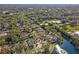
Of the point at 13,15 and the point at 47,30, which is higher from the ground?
the point at 13,15

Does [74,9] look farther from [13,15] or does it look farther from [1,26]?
[1,26]

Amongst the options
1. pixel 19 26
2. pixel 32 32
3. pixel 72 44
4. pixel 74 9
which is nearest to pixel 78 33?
pixel 72 44

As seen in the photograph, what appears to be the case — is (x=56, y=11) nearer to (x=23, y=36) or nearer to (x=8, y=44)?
(x=23, y=36)
